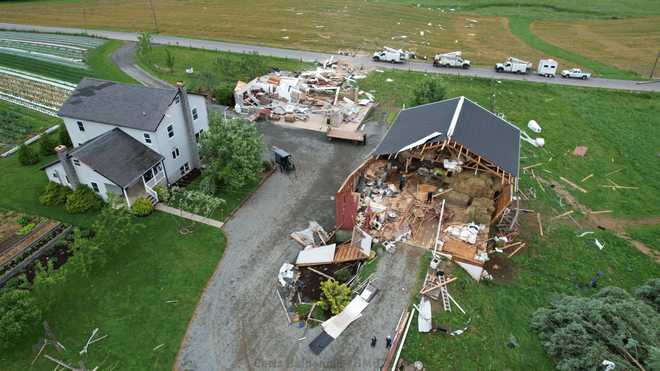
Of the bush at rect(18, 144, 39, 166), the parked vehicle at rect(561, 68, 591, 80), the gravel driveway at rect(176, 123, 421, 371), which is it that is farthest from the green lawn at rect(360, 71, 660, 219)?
the bush at rect(18, 144, 39, 166)

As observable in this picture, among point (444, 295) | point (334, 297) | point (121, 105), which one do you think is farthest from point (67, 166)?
point (444, 295)

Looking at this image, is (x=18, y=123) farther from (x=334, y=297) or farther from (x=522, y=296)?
(x=522, y=296)

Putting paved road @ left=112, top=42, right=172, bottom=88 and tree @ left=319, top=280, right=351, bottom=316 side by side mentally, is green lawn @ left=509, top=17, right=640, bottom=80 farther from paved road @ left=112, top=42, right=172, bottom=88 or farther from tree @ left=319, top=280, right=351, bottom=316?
paved road @ left=112, top=42, right=172, bottom=88

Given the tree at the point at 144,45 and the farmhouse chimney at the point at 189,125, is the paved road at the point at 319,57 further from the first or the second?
the farmhouse chimney at the point at 189,125

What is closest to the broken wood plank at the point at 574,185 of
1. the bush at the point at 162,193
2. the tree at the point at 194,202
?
the tree at the point at 194,202

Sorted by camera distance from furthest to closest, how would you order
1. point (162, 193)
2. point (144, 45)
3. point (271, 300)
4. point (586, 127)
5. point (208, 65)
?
point (144, 45), point (208, 65), point (586, 127), point (162, 193), point (271, 300)
